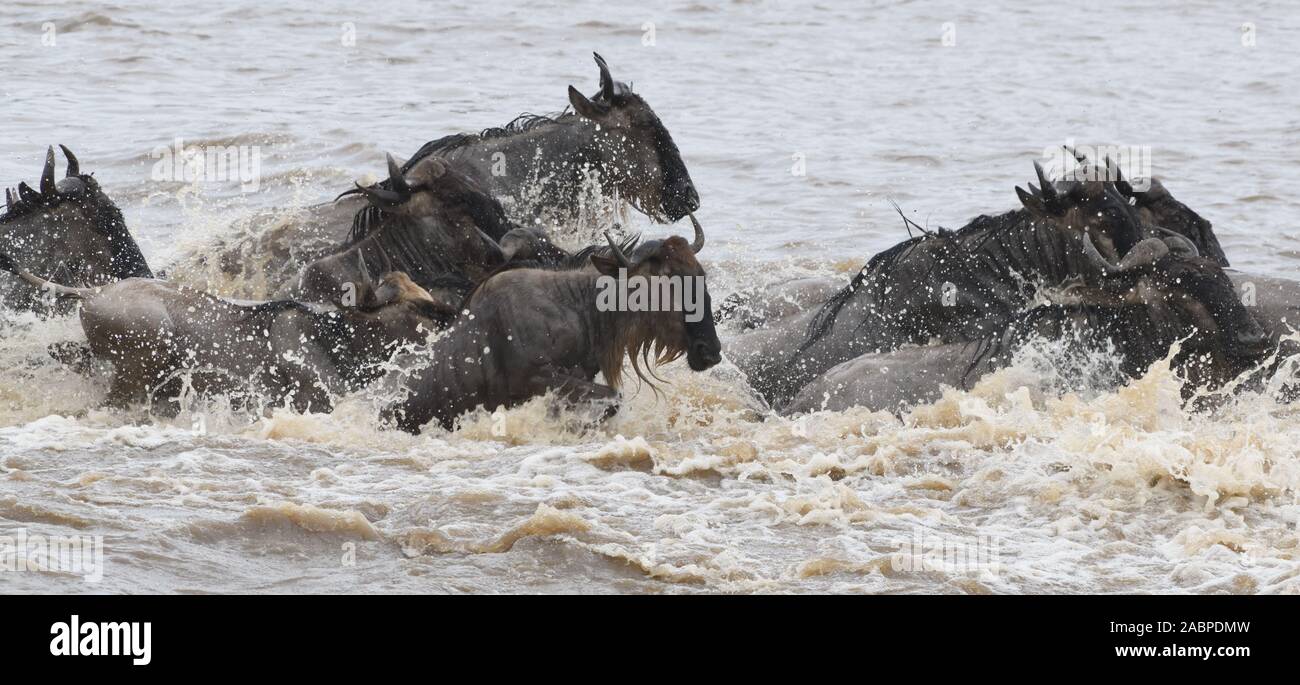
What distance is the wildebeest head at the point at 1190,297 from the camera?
9.21m

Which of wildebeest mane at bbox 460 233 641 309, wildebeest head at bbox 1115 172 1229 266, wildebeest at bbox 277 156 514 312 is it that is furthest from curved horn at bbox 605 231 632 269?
wildebeest head at bbox 1115 172 1229 266

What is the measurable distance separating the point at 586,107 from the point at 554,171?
447 mm

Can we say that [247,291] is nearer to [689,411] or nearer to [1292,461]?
[689,411]

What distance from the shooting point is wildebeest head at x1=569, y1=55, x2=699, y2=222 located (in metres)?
11.2

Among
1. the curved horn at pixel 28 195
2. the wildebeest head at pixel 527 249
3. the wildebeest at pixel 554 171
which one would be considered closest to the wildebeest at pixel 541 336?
the wildebeest head at pixel 527 249

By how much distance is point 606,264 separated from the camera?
8.87m

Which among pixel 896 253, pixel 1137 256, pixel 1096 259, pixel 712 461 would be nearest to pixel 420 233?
pixel 712 461

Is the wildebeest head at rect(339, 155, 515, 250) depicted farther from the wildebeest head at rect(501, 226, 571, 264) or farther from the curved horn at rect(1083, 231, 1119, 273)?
the curved horn at rect(1083, 231, 1119, 273)

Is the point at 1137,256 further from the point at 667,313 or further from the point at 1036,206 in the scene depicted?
the point at 667,313
